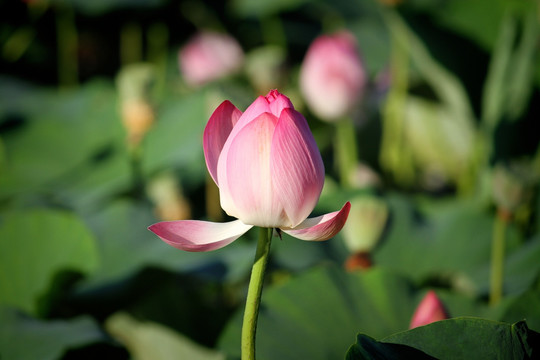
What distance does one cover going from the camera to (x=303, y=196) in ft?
1.40

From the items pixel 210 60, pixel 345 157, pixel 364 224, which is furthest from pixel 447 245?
pixel 210 60

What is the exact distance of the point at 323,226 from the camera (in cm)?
42

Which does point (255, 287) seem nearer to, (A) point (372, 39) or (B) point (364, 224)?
(B) point (364, 224)

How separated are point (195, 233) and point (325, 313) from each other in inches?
13.8

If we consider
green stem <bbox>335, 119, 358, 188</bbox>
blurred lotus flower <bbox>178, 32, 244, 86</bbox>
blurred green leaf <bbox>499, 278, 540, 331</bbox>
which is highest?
blurred lotus flower <bbox>178, 32, 244, 86</bbox>

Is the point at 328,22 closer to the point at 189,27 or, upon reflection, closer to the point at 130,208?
the point at 189,27

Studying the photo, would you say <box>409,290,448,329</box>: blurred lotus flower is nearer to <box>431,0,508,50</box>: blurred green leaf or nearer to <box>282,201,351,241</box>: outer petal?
<box>282,201,351,241</box>: outer petal

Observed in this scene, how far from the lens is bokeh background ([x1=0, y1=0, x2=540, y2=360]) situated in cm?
76

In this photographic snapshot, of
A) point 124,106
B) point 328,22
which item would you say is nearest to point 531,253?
point 124,106

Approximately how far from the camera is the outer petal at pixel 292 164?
1.37 ft

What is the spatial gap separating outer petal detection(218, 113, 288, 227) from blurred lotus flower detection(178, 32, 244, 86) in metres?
1.31

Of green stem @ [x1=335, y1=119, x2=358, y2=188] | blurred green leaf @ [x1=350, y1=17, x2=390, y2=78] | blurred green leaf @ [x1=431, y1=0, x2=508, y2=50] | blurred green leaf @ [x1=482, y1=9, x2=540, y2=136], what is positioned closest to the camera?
blurred green leaf @ [x1=482, y1=9, x2=540, y2=136]

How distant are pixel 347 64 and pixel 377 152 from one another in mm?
659

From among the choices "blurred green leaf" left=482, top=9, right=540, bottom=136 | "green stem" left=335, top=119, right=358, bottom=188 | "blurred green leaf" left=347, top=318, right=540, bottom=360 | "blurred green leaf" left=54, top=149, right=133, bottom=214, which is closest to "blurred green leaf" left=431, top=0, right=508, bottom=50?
"blurred green leaf" left=482, top=9, right=540, bottom=136
